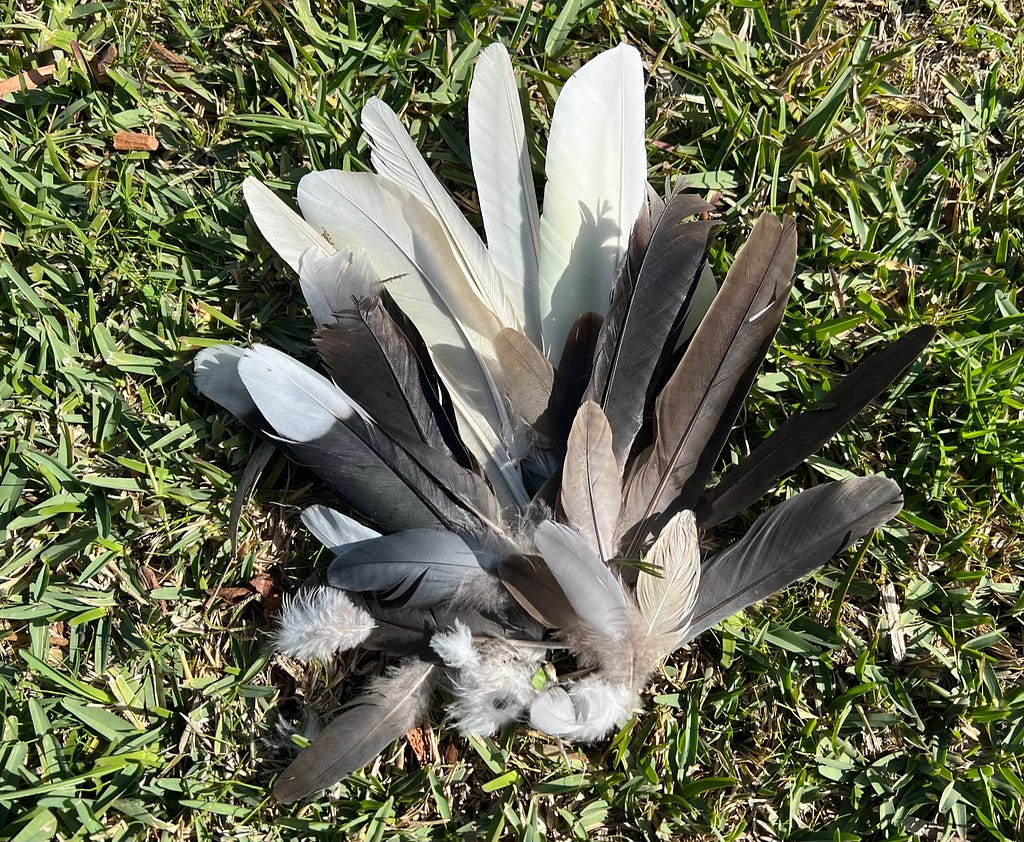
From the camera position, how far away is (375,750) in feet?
5.57

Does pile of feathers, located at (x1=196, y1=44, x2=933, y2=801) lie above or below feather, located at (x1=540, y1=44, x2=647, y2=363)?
below

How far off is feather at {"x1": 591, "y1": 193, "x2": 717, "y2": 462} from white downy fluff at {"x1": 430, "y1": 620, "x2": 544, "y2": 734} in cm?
52

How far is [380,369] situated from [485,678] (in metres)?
0.66

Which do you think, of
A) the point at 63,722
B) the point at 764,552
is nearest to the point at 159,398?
the point at 63,722

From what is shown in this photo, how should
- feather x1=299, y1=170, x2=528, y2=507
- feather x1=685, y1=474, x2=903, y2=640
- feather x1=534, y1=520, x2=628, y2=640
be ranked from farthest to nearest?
feather x1=299, y1=170, x2=528, y2=507 → feather x1=685, y1=474, x2=903, y2=640 → feather x1=534, y1=520, x2=628, y2=640

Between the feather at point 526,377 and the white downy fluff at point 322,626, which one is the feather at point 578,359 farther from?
→ the white downy fluff at point 322,626

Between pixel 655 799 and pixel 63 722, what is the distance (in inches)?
51.6

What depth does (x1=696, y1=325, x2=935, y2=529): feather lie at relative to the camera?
1.66 meters

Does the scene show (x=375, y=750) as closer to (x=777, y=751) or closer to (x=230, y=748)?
(x=230, y=748)

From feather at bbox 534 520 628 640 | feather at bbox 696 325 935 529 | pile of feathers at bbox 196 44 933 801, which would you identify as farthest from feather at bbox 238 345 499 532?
feather at bbox 696 325 935 529

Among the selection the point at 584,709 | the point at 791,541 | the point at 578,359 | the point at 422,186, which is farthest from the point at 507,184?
the point at 584,709

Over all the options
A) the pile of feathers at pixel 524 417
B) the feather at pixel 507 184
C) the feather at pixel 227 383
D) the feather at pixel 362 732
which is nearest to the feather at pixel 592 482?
the pile of feathers at pixel 524 417

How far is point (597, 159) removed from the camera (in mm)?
1797

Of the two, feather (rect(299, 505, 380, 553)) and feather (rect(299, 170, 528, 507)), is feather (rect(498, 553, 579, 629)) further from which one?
feather (rect(299, 505, 380, 553))
